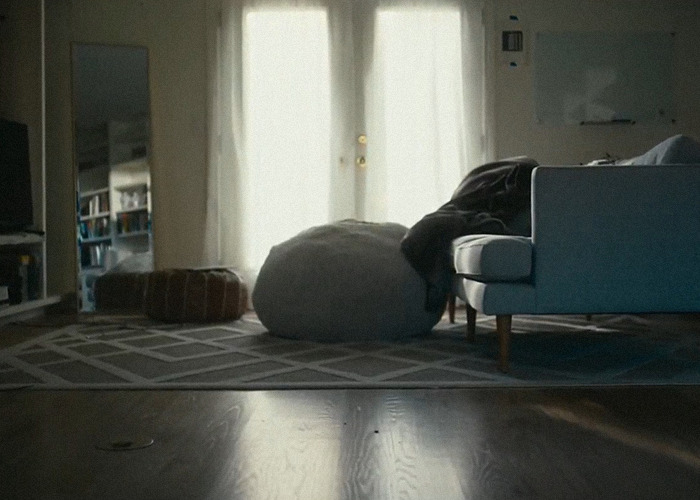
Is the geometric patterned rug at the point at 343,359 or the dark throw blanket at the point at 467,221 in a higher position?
the dark throw blanket at the point at 467,221

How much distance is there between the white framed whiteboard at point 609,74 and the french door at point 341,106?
0.67 m

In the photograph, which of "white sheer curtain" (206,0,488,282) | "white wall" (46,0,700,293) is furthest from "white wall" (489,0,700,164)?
"white sheer curtain" (206,0,488,282)

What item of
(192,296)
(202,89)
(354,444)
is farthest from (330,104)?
(354,444)

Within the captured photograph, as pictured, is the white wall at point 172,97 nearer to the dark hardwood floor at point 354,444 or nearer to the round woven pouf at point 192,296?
the round woven pouf at point 192,296

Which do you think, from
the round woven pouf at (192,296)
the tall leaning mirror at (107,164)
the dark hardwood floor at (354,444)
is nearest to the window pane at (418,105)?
the round woven pouf at (192,296)

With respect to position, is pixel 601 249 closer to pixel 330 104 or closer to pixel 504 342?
pixel 504 342

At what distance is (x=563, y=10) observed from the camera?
15.5 ft

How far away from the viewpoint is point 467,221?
292cm

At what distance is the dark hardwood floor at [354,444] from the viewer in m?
1.17

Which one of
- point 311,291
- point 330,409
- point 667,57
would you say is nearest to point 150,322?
point 311,291

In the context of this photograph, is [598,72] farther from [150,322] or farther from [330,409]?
[330,409]

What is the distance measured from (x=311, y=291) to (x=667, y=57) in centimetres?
338

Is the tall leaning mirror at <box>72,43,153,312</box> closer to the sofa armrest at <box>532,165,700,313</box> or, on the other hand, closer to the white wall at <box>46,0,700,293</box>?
the white wall at <box>46,0,700,293</box>

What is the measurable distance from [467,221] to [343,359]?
88 cm
